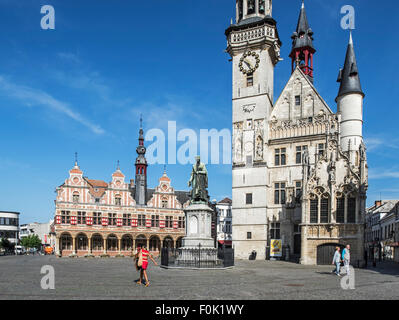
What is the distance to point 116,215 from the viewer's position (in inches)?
1969

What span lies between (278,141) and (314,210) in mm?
8698

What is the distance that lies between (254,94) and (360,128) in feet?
33.9

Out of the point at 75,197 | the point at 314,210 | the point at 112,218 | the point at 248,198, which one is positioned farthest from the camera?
the point at 112,218

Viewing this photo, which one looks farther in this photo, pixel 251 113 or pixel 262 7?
pixel 262 7

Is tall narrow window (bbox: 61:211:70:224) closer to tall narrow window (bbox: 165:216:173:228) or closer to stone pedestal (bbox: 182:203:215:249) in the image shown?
tall narrow window (bbox: 165:216:173:228)

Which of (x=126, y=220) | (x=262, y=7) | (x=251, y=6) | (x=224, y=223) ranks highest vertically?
(x=251, y=6)

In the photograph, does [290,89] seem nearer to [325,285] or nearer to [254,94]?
[254,94]

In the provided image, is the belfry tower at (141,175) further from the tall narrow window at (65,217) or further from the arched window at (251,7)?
the arched window at (251,7)

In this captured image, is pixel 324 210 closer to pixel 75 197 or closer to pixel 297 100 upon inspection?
pixel 297 100

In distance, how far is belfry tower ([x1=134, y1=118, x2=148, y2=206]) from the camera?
5278 centimetres

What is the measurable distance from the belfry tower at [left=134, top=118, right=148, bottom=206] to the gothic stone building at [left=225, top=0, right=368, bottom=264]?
19.8 metres

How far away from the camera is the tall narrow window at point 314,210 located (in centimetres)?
2938

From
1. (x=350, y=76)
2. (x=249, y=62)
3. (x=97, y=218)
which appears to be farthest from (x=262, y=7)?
(x=97, y=218)
